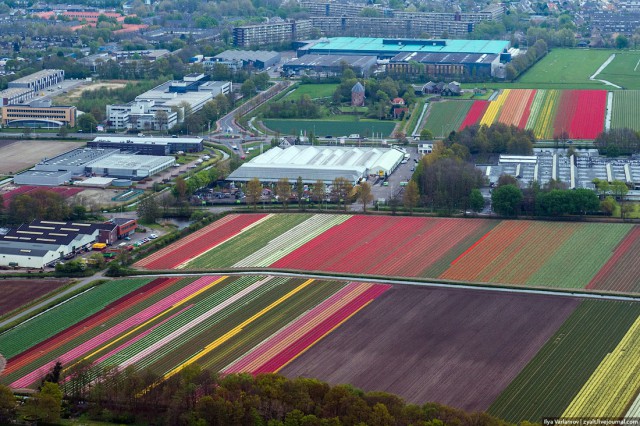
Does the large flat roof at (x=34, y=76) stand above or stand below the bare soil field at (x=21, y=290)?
above

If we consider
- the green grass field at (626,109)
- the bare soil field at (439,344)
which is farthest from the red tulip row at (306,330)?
the green grass field at (626,109)

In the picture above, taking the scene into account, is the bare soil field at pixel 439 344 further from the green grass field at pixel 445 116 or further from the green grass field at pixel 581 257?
the green grass field at pixel 445 116

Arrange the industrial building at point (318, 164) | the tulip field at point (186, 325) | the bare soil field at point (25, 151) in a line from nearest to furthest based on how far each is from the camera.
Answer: the tulip field at point (186, 325)
the industrial building at point (318, 164)
the bare soil field at point (25, 151)

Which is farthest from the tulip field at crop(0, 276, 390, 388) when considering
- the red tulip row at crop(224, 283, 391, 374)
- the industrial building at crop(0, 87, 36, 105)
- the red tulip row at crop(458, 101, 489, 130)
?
the industrial building at crop(0, 87, 36, 105)

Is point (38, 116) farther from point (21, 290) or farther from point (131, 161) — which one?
point (21, 290)

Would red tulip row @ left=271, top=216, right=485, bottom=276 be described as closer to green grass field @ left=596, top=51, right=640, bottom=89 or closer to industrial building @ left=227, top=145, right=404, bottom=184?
industrial building @ left=227, top=145, right=404, bottom=184

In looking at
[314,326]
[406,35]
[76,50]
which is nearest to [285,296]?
[314,326]

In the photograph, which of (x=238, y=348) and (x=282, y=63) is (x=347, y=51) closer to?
(x=282, y=63)

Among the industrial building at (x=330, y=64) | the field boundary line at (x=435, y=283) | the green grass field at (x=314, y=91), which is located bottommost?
the green grass field at (x=314, y=91)
